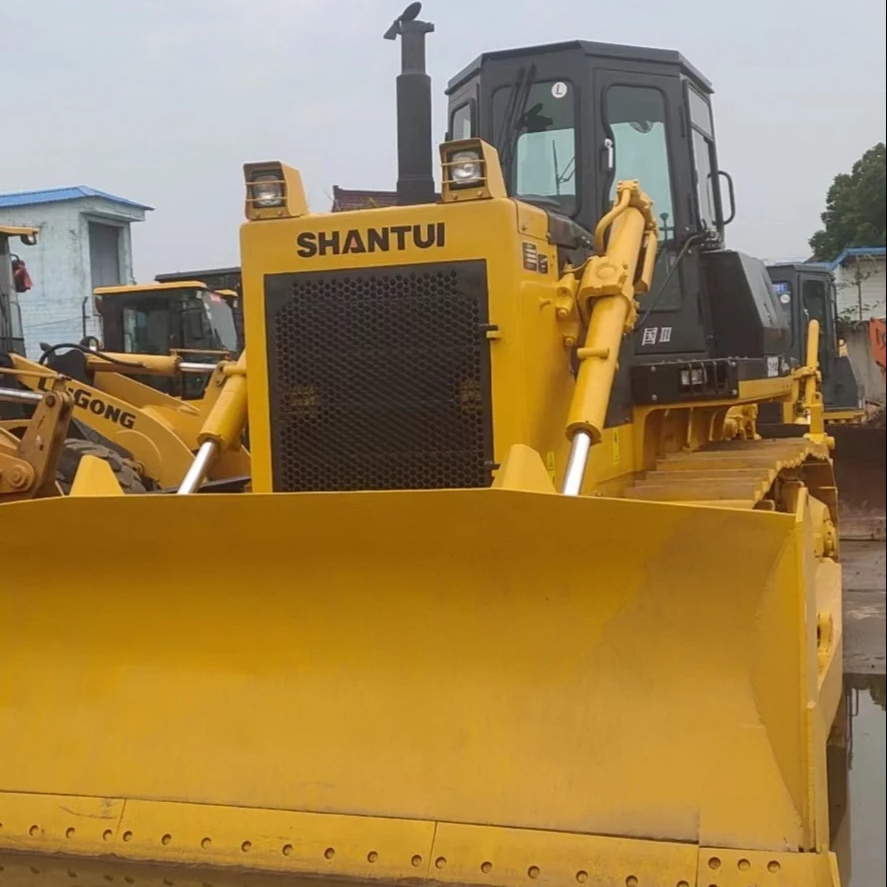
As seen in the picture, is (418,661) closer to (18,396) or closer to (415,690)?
(415,690)

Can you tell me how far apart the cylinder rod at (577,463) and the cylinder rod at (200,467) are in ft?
4.01

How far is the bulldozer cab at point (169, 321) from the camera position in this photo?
412 inches

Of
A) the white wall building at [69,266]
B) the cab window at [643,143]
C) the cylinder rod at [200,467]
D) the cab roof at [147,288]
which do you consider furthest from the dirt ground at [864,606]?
the cab roof at [147,288]

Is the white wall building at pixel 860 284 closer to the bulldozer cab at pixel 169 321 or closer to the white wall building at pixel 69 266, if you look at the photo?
the white wall building at pixel 69 266

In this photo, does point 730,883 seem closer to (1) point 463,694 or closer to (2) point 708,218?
(1) point 463,694

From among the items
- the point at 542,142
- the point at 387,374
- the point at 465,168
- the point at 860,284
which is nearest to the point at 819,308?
the point at 860,284

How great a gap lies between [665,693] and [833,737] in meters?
2.35

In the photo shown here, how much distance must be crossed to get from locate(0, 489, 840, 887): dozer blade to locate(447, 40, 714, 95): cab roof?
2415 mm

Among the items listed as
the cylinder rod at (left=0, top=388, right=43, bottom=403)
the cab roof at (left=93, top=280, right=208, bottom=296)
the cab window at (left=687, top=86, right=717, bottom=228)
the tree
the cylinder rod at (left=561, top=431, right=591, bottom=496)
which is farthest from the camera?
the cab roof at (left=93, top=280, right=208, bottom=296)

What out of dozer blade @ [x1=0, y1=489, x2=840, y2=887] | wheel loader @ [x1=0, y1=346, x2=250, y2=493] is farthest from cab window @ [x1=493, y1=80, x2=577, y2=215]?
wheel loader @ [x1=0, y1=346, x2=250, y2=493]

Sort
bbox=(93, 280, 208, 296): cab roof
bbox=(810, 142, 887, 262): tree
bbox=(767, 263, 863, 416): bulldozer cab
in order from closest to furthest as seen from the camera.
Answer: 1. bbox=(810, 142, 887, 262): tree
2. bbox=(767, 263, 863, 416): bulldozer cab
3. bbox=(93, 280, 208, 296): cab roof

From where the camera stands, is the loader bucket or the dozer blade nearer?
the dozer blade

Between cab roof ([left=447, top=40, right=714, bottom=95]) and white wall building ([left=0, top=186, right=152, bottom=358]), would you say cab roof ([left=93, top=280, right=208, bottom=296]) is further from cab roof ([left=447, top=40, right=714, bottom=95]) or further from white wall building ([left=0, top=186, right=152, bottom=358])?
cab roof ([left=447, top=40, right=714, bottom=95])

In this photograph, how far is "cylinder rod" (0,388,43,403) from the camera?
21.5 feet
